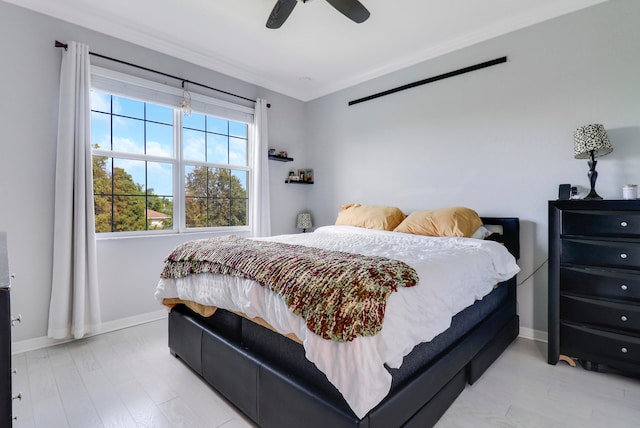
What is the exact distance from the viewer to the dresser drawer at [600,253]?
188 cm

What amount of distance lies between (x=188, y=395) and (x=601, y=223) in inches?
108

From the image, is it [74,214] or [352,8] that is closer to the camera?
[352,8]

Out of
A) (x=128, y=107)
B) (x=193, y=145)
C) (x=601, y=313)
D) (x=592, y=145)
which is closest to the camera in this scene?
(x=601, y=313)

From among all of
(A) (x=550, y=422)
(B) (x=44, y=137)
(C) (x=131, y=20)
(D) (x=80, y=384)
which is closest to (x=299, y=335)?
(A) (x=550, y=422)

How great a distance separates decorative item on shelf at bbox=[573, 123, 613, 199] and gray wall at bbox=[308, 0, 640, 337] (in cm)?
17

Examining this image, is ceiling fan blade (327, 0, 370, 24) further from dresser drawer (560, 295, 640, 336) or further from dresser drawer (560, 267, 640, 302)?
dresser drawer (560, 295, 640, 336)

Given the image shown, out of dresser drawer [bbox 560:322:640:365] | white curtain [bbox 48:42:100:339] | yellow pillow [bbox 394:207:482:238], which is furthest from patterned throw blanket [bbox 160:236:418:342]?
dresser drawer [bbox 560:322:640:365]

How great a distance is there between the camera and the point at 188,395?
1.77m

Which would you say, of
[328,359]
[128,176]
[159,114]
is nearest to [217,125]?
[159,114]

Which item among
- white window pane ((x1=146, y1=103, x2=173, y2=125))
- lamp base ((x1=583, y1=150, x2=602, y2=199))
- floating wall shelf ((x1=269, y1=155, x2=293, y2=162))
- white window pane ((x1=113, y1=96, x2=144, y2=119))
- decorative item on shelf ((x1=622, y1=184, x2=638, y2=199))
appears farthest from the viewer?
floating wall shelf ((x1=269, y1=155, x2=293, y2=162))

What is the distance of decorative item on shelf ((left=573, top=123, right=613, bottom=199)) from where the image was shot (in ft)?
6.86

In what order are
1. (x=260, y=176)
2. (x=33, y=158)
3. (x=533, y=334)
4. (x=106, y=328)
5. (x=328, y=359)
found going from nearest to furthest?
(x=328, y=359)
(x=33, y=158)
(x=533, y=334)
(x=106, y=328)
(x=260, y=176)

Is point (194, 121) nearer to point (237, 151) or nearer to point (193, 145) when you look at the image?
point (193, 145)

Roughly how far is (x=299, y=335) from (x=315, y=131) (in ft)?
11.8
